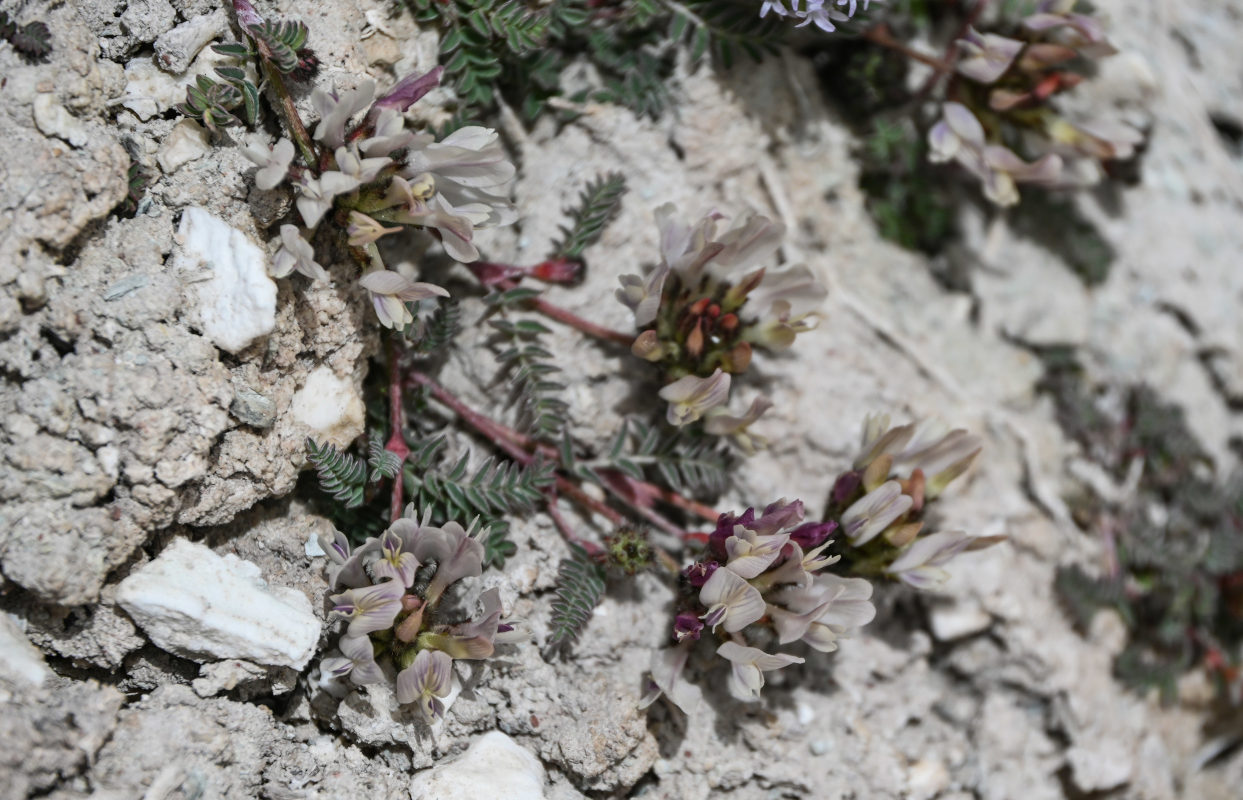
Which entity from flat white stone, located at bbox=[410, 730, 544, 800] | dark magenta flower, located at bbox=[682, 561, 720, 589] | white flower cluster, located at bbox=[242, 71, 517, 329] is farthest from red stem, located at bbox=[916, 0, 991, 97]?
flat white stone, located at bbox=[410, 730, 544, 800]

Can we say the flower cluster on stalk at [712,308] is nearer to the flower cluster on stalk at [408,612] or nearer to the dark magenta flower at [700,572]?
the dark magenta flower at [700,572]

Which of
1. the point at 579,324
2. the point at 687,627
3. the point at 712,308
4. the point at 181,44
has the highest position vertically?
the point at 181,44

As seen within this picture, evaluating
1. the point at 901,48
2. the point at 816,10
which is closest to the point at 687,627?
the point at 816,10

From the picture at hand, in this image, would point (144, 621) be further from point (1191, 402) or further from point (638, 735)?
point (1191, 402)

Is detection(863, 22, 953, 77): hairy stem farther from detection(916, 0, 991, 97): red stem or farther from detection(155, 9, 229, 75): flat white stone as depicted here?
detection(155, 9, 229, 75): flat white stone

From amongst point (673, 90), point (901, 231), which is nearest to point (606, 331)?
point (673, 90)

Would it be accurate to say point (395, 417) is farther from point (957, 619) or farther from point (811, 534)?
point (957, 619)
